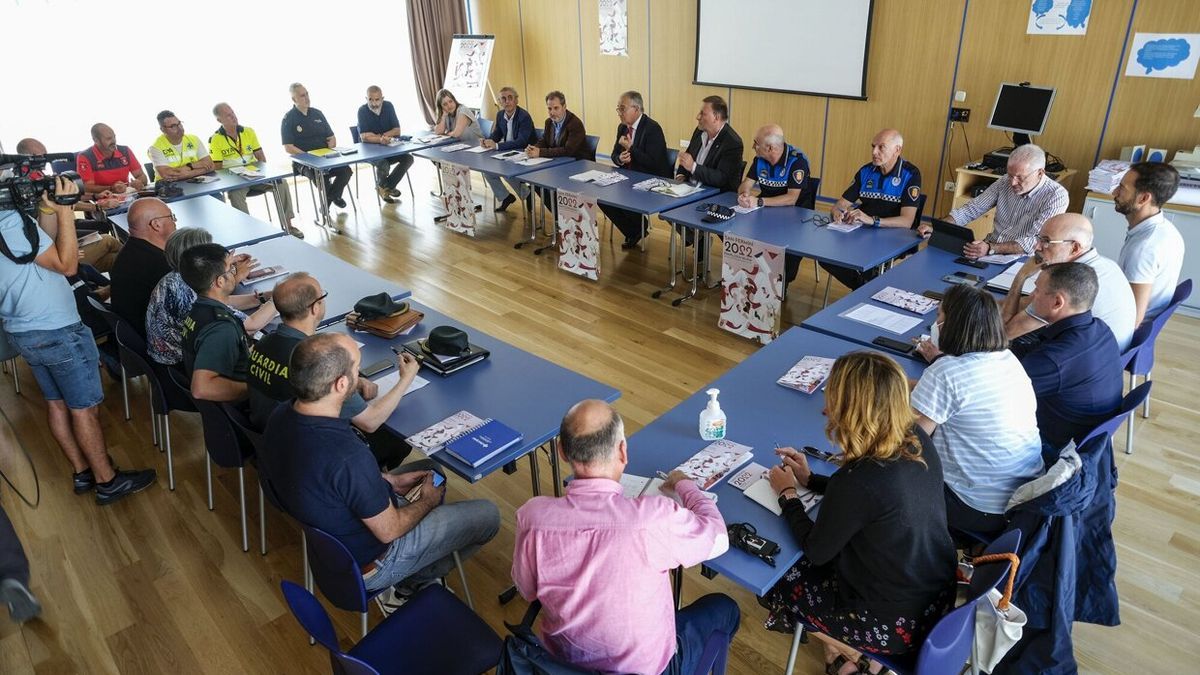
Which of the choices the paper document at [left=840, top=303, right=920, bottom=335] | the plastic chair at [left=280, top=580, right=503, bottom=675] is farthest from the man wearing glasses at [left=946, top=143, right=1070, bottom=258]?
the plastic chair at [left=280, top=580, right=503, bottom=675]

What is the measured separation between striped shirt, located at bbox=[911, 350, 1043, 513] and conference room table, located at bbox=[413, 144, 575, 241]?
15.6ft

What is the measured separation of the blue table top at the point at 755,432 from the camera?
2.14 meters

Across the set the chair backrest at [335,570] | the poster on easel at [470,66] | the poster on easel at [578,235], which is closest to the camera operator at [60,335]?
the chair backrest at [335,570]

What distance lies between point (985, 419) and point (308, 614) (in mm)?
2158

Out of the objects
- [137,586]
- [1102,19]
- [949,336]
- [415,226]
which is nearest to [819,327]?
[949,336]

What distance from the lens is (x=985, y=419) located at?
2434 millimetres

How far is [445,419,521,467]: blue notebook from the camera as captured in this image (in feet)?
8.65

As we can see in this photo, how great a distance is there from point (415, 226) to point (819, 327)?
5520 millimetres

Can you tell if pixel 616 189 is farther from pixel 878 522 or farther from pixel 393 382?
pixel 878 522

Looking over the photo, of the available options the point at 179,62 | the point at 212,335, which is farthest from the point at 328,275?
the point at 179,62

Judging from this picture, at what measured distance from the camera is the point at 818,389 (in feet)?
9.80

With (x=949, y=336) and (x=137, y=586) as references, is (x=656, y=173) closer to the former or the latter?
(x=949, y=336)

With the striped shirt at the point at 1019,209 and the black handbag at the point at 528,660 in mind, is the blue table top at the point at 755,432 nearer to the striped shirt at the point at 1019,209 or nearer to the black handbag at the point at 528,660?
the black handbag at the point at 528,660

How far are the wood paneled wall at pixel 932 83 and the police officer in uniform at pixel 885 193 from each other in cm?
228
